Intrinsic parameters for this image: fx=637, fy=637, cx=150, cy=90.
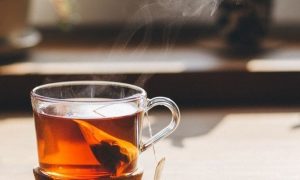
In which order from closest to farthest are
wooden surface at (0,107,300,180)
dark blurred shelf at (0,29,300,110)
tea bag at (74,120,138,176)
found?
tea bag at (74,120,138,176) < wooden surface at (0,107,300,180) < dark blurred shelf at (0,29,300,110)

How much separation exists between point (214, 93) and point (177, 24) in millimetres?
704

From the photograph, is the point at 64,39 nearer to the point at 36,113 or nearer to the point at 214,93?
the point at 214,93

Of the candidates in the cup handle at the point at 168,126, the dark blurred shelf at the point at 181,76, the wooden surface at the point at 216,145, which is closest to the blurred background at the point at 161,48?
the dark blurred shelf at the point at 181,76

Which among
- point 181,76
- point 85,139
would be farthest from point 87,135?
point 181,76

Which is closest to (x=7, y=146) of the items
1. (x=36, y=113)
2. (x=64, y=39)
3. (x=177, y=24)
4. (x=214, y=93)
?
(x=36, y=113)

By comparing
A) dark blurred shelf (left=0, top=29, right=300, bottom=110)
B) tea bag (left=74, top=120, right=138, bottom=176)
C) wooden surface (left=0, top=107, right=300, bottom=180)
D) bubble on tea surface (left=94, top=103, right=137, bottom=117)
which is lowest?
wooden surface (left=0, top=107, right=300, bottom=180)

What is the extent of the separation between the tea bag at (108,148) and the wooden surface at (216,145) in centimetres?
13

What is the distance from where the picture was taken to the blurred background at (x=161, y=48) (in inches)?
64.3

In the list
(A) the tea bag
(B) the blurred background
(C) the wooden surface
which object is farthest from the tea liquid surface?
(B) the blurred background

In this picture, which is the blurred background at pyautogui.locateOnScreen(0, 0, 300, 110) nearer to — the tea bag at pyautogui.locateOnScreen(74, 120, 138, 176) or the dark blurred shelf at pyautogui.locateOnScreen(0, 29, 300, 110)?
the dark blurred shelf at pyautogui.locateOnScreen(0, 29, 300, 110)

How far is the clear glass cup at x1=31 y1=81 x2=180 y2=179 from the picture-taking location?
2.89 feet

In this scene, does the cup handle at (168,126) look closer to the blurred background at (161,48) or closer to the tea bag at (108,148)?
the tea bag at (108,148)

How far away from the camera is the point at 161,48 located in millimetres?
2049

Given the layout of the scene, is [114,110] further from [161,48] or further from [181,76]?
[161,48]
